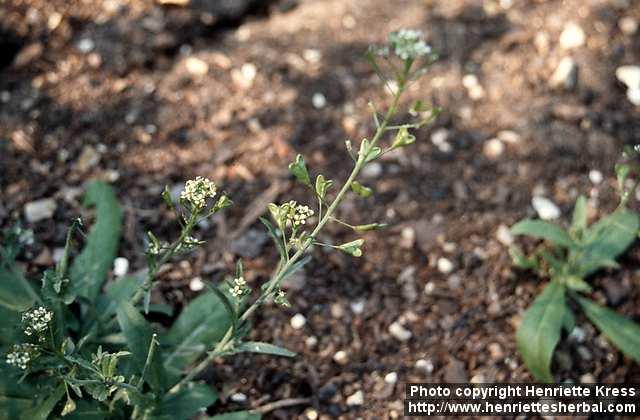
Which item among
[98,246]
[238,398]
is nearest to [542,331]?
[238,398]

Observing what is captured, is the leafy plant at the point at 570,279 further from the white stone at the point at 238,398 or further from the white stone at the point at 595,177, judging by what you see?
the white stone at the point at 238,398

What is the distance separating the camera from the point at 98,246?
2.94 m

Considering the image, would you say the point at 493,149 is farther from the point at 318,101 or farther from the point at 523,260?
the point at 318,101

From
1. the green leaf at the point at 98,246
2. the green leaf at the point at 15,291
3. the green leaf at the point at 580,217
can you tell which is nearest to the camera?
the green leaf at the point at 15,291

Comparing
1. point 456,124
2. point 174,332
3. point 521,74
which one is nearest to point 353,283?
point 174,332

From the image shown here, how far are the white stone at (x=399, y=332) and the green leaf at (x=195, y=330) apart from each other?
0.79 metres

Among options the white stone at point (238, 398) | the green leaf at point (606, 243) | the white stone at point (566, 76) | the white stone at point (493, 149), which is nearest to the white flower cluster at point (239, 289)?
the white stone at point (238, 398)

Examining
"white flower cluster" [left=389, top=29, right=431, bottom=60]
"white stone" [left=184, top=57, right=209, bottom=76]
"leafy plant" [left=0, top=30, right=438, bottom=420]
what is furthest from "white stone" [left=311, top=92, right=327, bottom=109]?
"white flower cluster" [left=389, top=29, right=431, bottom=60]

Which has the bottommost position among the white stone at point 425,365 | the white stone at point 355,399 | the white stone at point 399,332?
the white stone at point 425,365

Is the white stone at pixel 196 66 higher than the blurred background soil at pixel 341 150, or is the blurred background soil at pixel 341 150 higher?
the white stone at pixel 196 66

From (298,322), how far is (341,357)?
0.81 feet

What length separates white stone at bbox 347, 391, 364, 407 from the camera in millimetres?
2887

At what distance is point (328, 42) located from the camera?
4.25m

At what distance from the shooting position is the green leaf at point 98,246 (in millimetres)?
2803
